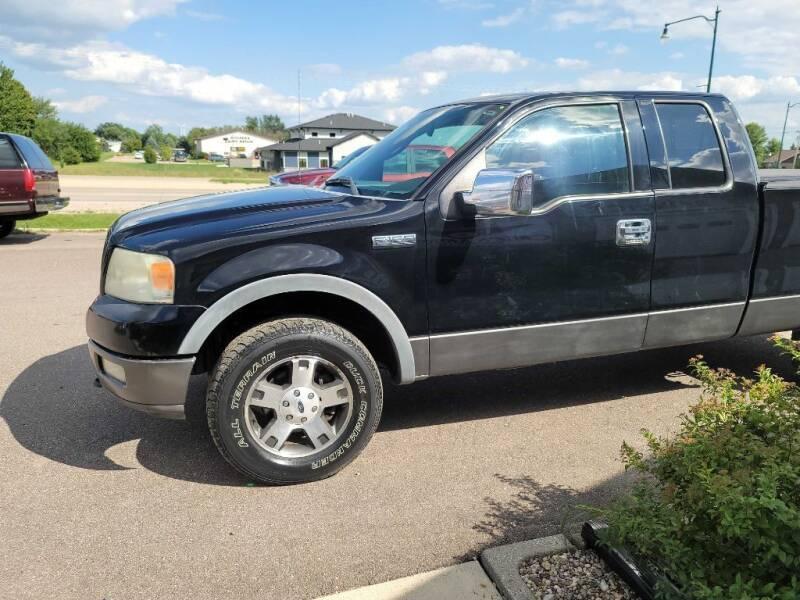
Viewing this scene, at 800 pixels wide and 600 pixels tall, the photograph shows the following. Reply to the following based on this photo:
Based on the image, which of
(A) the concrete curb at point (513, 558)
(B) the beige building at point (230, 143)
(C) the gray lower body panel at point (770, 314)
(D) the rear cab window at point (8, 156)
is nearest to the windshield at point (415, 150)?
(A) the concrete curb at point (513, 558)

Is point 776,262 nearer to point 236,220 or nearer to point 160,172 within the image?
point 236,220

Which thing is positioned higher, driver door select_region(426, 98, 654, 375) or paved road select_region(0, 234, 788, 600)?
driver door select_region(426, 98, 654, 375)

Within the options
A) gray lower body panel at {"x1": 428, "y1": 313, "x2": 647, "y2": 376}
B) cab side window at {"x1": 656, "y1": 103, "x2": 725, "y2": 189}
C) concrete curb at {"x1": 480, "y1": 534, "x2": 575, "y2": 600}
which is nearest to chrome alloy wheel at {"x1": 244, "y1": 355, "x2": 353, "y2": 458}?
gray lower body panel at {"x1": 428, "y1": 313, "x2": 647, "y2": 376}

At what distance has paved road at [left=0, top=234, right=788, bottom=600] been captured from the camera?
2.70m

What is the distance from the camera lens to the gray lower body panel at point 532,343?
142 inches

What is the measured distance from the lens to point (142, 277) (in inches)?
126

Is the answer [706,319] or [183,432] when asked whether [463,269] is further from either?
[183,432]

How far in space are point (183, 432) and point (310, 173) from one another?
333 inches

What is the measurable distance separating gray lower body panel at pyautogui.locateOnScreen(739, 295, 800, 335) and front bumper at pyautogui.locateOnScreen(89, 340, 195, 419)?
3.47 meters

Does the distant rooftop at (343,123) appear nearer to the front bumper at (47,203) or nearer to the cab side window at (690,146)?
the front bumper at (47,203)

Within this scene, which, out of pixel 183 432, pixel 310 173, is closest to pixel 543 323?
pixel 183 432

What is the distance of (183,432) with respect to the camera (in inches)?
158

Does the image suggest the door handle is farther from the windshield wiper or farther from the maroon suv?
the maroon suv

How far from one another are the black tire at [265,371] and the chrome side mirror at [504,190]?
3.22 feet
